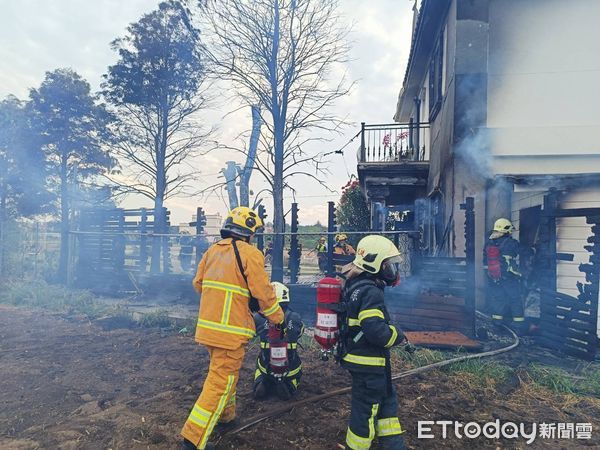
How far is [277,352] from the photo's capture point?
395cm

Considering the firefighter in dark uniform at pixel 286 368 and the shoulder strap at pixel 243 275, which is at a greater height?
the shoulder strap at pixel 243 275

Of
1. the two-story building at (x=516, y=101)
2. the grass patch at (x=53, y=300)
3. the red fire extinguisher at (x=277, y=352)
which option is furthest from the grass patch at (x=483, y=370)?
the grass patch at (x=53, y=300)

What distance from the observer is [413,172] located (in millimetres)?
11797

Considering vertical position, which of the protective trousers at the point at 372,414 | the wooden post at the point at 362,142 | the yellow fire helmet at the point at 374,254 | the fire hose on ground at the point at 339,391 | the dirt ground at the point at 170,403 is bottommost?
the dirt ground at the point at 170,403

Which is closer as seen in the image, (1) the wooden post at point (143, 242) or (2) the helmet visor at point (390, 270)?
(2) the helmet visor at point (390, 270)

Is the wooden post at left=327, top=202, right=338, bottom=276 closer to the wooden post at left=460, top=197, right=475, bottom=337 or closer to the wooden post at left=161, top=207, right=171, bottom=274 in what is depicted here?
the wooden post at left=460, top=197, right=475, bottom=337

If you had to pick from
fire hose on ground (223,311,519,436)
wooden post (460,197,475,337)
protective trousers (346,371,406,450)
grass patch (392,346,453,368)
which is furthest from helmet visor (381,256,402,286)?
wooden post (460,197,475,337)

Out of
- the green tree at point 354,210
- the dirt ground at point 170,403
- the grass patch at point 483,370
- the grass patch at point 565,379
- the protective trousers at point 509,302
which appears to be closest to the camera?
the dirt ground at point 170,403

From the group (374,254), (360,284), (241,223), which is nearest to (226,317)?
(241,223)

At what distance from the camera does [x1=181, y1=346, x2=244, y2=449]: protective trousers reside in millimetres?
2975

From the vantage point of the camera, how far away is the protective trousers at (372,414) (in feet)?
9.26

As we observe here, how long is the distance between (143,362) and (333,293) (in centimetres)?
371

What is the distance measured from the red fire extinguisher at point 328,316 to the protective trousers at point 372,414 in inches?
11.9

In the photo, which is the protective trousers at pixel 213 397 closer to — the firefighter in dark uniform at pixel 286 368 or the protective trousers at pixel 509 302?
the firefighter in dark uniform at pixel 286 368
